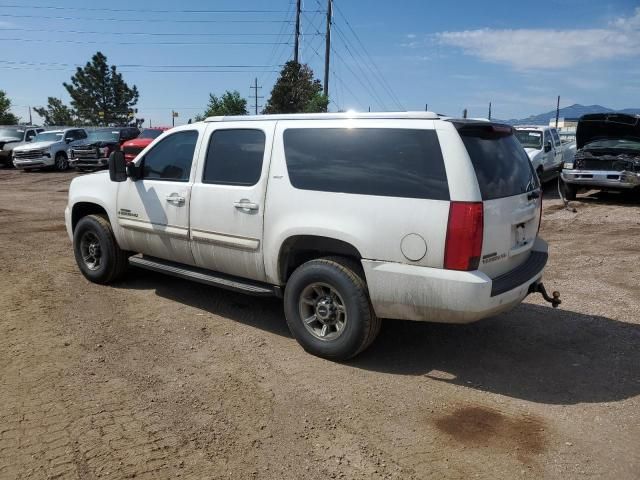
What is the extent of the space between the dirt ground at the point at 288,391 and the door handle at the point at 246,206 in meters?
1.13

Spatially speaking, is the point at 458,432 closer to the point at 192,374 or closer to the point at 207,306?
the point at 192,374

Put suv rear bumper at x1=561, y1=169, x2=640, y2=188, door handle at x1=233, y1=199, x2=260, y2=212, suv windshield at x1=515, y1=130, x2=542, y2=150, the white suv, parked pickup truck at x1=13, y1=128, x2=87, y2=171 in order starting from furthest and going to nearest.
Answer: parked pickup truck at x1=13, y1=128, x2=87, y2=171 → suv windshield at x1=515, y1=130, x2=542, y2=150 → suv rear bumper at x1=561, y1=169, x2=640, y2=188 → door handle at x1=233, y1=199, x2=260, y2=212 → the white suv

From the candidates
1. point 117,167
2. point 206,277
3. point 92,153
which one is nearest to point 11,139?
Answer: point 92,153

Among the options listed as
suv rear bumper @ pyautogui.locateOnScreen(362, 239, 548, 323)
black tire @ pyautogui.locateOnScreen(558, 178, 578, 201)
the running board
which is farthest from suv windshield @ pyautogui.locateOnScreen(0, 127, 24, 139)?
suv rear bumper @ pyautogui.locateOnScreen(362, 239, 548, 323)

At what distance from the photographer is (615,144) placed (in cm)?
1327

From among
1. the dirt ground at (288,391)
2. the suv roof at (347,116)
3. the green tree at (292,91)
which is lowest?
the dirt ground at (288,391)

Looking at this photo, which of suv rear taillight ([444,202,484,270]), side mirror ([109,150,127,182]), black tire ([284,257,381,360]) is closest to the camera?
suv rear taillight ([444,202,484,270])

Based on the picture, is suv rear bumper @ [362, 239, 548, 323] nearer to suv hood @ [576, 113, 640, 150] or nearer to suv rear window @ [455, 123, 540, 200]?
suv rear window @ [455, 123, 540, 200]

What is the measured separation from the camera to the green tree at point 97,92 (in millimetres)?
73812

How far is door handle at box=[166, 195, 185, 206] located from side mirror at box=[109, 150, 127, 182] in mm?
647

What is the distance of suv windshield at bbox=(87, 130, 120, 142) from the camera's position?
78.8 ft

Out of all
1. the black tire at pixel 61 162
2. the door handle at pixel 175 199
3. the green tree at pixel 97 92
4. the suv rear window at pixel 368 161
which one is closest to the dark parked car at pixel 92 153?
the black tire at pixel 61 162

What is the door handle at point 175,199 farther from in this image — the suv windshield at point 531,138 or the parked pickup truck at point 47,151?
the parked pickup truck at point 47,151

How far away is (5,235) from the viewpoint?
9141 mm
